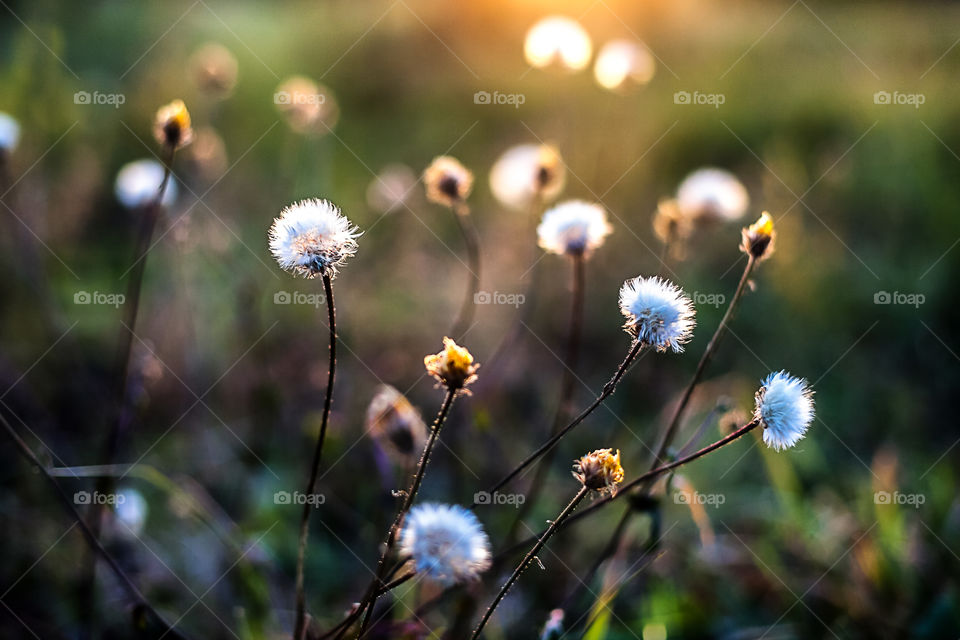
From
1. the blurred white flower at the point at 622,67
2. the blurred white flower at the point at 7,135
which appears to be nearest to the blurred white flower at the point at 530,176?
the blurred white flower at the point at 622,67

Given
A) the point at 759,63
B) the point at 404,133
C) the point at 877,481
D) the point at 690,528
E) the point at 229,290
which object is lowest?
the point at 690,528

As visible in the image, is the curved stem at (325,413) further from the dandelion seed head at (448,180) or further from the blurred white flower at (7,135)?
the blurred white flower at (7,135)

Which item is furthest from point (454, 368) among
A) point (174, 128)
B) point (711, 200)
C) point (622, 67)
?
point (622, 67)

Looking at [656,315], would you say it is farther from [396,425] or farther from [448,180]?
[448,180]

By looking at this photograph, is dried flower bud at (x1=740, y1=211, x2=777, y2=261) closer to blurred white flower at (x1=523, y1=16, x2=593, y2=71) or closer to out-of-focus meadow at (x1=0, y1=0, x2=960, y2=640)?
out-of-focus meadow at (x1=0, y1=0, x2=960, y2=640)

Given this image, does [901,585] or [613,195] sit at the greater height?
[613,195]

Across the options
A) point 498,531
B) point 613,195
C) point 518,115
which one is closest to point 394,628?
point 498,531

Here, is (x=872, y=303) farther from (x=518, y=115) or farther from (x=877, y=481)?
(x=518, y=115)
